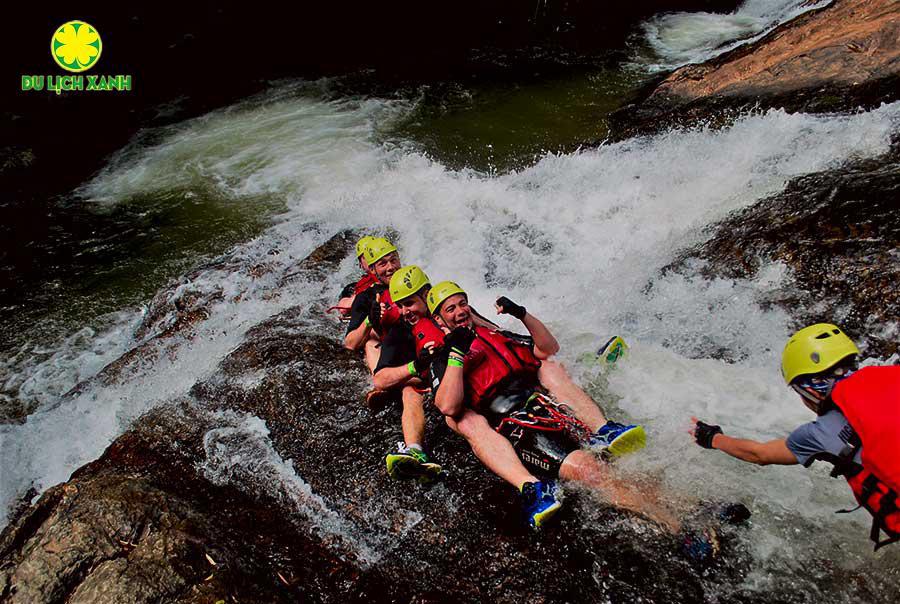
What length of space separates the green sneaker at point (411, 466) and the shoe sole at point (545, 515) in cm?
89

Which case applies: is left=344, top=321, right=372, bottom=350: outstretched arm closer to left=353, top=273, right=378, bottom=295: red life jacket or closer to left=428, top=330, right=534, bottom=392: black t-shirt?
left=353, top=273, right=378, bottom=295: red life jacket

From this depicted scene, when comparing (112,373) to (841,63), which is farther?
(841,63)

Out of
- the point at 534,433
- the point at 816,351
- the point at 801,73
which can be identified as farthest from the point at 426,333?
the point at 801,73

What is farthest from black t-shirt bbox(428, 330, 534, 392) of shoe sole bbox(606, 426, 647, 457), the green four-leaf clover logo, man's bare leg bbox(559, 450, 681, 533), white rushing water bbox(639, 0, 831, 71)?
the green four-leaf clover logo

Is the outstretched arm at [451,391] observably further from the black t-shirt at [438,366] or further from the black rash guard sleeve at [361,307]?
the black rash guard sleeve at [361,307]

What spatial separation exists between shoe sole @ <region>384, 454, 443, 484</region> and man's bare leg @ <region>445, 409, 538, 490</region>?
0.33 metres

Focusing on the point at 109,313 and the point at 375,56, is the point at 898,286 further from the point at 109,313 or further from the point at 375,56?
the point at 375,56

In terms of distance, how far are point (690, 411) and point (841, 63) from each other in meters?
6.74

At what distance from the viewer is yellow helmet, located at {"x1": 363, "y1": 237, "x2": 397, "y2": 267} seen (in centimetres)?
624

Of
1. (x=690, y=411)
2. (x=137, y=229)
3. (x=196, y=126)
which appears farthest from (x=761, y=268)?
(x=196, y=126)

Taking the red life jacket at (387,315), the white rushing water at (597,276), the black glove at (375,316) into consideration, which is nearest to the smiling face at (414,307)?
the red life jacket at (387,315)

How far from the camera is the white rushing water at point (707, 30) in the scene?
576 inches

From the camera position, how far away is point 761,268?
552cm

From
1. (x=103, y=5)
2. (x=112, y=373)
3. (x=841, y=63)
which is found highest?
(x=103, y=5)
